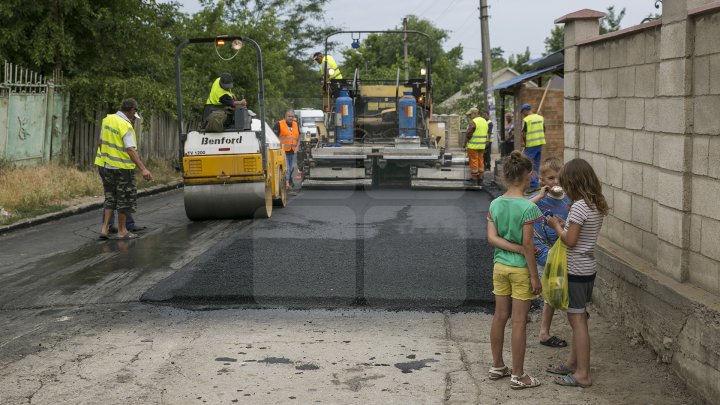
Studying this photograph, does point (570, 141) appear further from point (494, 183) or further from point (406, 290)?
point (494, 183)

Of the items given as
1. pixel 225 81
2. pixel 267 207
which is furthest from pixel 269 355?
pixel 225 81

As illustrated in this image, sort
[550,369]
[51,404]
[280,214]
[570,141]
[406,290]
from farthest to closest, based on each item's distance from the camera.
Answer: [280,214], [570,141], [406,290], [550,369], [51,404]

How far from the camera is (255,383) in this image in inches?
218

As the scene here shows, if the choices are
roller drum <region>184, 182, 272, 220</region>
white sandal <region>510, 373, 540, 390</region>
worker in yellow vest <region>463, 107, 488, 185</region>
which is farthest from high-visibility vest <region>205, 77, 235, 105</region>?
white sandal <region>510, 373, 540, 390</region>

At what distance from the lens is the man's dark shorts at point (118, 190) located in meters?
11.4

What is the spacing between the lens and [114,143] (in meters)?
11.4

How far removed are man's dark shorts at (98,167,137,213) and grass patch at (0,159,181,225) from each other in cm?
188

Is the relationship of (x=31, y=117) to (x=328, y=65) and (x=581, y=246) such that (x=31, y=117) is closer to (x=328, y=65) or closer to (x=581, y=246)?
(x=328, y=65)

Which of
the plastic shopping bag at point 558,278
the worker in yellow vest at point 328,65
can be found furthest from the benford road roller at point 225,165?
the plastic shopping bag at point 558,278

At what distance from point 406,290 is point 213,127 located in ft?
17.6

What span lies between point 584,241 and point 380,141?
14.3m

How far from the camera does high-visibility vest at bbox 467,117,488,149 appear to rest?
63.1 ft

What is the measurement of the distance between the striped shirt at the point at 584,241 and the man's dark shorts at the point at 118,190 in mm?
7053

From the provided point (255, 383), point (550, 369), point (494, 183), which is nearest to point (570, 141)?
point (550, 369)
